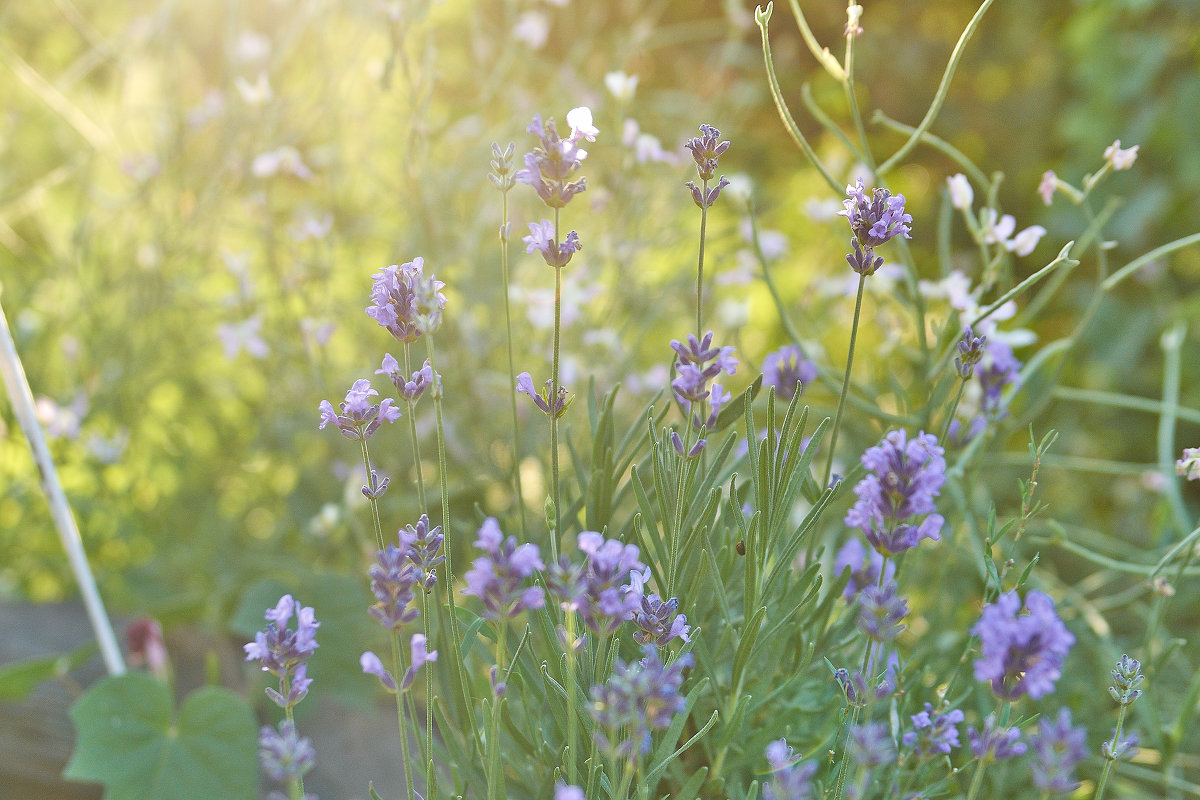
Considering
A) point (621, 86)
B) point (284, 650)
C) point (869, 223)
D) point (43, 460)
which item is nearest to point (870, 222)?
point (869, 223)

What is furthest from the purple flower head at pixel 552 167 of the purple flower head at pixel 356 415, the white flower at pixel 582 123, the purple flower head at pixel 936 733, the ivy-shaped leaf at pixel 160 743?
the ivy-shaped leaf at pixel 160 743

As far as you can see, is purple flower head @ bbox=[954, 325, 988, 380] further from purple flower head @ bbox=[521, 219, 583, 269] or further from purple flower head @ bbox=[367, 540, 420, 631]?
purple flower head @ bbox=[367, 540, 420, 631]

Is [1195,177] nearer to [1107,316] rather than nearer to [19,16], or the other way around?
[1107,316]

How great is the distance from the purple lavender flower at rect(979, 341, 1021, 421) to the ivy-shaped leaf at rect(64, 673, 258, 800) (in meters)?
0.71

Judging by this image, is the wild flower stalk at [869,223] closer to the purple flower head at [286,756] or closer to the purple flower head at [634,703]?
the purple flower head at [634,703]

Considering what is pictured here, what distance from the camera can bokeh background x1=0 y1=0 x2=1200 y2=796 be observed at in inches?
46.5

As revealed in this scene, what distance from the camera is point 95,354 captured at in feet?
4.71

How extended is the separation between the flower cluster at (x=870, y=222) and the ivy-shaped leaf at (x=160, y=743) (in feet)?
2.33

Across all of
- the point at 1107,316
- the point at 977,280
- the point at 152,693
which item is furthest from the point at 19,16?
the point at 1107,316

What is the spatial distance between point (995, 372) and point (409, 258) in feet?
2.70

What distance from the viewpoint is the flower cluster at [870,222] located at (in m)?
0.49

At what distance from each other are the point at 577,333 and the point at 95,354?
2.49ft

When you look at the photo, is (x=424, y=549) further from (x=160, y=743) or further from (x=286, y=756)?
(x=160, y=743)

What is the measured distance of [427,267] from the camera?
124 cm
